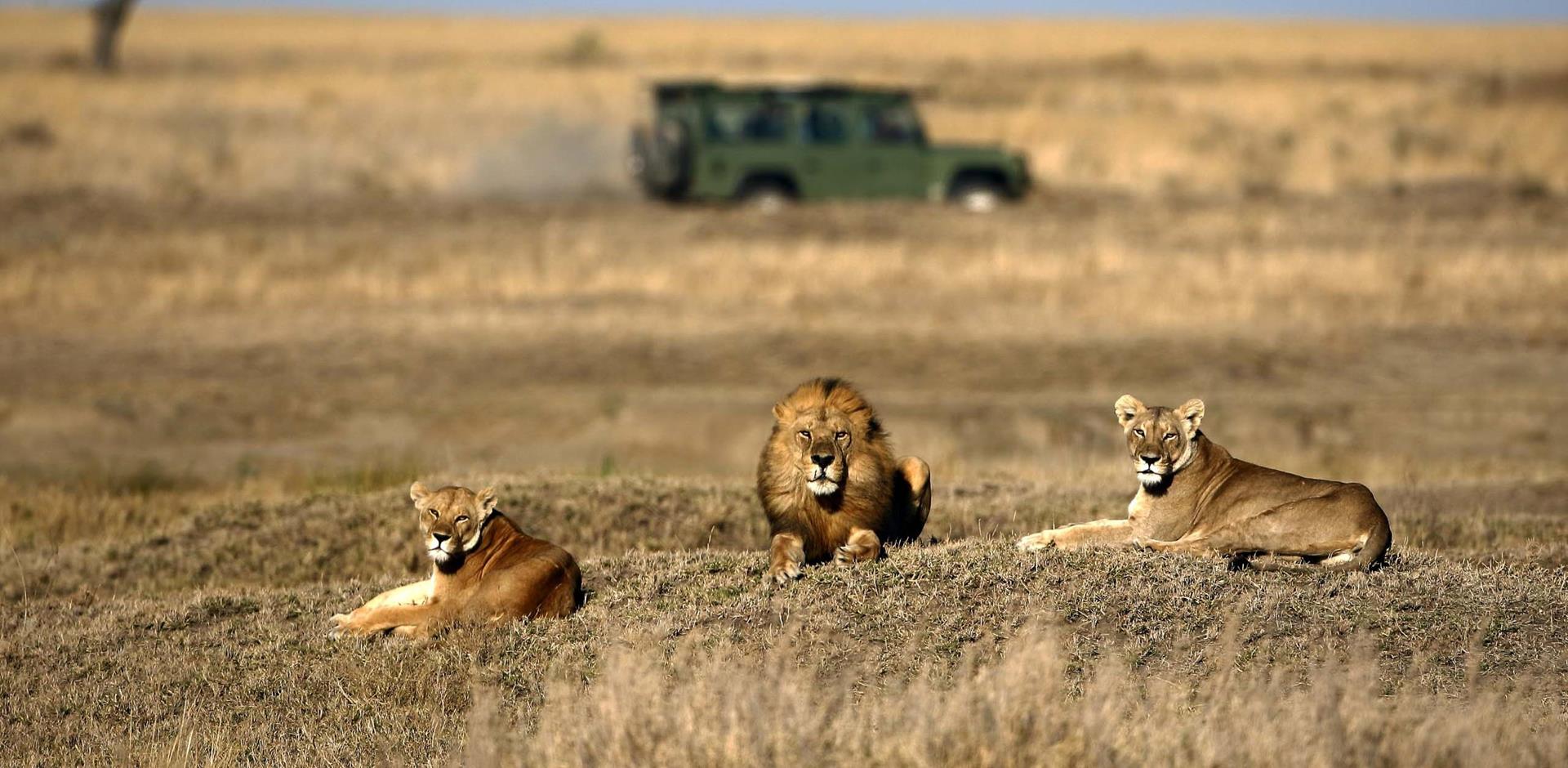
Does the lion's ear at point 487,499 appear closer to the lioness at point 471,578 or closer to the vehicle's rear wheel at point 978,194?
the lioness at point 471,578

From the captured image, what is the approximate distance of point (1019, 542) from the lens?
31.6 ft

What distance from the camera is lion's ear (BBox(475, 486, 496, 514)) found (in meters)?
9.13

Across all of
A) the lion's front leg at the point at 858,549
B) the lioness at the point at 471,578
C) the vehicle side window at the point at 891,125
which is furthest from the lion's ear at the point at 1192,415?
the vehicle side window at the point at 891,125

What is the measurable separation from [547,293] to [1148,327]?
7.71 metres

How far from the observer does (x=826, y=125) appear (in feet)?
102

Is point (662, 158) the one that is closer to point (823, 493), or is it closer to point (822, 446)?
point (823, 493)

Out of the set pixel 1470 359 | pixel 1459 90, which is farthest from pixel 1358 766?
pixel 1459 90

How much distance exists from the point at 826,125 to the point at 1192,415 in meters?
22.2

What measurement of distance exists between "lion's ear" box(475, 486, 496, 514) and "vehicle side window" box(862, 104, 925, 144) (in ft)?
74.7

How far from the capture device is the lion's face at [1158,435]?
29.9 feet

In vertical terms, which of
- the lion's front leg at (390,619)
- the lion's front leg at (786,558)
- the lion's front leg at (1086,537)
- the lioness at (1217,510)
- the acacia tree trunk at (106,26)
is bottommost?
the acacia tree trunk at (106,26)

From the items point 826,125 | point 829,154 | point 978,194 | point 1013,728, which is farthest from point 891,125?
point 1013,728

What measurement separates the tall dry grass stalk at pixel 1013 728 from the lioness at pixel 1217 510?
1744 mm

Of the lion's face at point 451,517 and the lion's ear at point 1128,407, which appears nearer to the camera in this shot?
the lion's face at point 451,517
